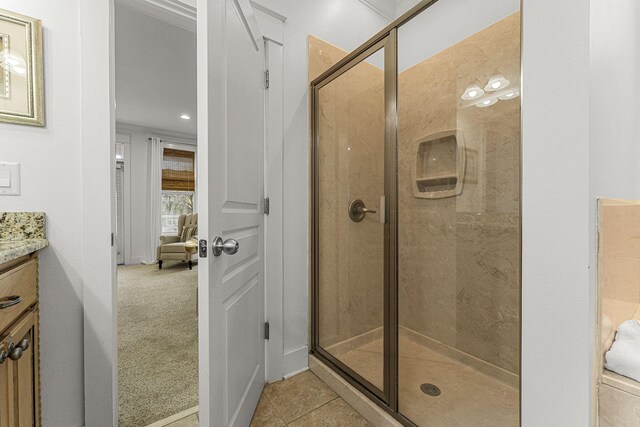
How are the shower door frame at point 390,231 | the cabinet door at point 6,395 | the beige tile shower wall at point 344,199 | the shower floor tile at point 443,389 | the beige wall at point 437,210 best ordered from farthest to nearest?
the beige tile shower wall at point 344,199 → the beige wall at point 437,210 → the shower door frame at point 390,231 → the shower floor tile at point 443,389 → the cabinet door at point 6,395

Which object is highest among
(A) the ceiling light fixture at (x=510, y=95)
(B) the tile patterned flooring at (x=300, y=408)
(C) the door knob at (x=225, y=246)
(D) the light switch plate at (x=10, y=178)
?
(A) the ceiling light fixture at (x=510, y=95)

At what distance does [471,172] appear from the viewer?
151 cm

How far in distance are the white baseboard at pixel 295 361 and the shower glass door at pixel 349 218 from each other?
0.32 feet

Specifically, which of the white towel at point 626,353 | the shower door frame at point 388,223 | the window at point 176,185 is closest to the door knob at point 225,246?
the shower door frame at point 388,223

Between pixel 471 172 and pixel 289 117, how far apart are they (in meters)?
1.12

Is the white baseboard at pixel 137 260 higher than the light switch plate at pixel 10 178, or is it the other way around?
the light switch plate at pixel 10 178

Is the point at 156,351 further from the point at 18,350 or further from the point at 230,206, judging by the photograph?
the point at 230,206

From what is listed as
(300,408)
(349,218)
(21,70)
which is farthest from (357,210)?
(21,70)

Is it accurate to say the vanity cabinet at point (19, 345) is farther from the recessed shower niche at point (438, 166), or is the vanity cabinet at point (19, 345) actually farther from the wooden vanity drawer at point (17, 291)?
the recessed shower niche at point (438, 166)

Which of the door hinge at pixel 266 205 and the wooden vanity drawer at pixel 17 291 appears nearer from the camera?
the wooden vanity drawer at pixel 17 291

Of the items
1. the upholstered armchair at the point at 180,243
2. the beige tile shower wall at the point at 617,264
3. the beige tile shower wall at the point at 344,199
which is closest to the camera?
the beige tile shower wall at the point at 617,264

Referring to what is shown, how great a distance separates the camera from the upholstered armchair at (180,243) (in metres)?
4.79

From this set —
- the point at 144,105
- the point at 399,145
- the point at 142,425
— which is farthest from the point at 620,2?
the point at 144,105

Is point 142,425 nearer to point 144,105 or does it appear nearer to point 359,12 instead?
point 359,12
